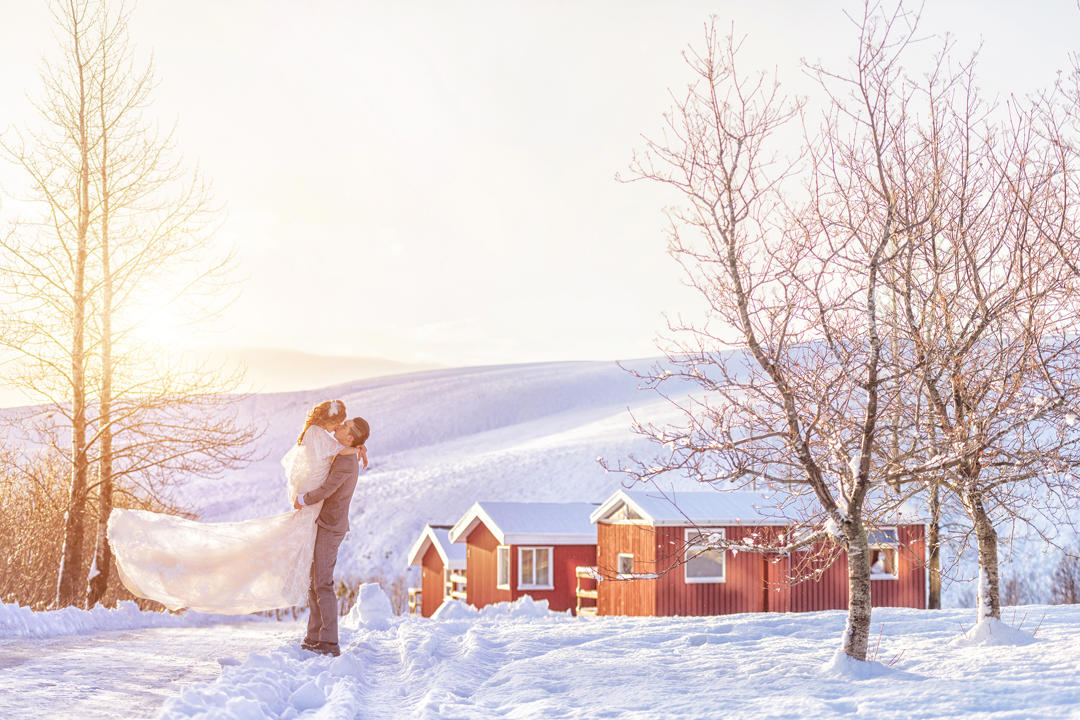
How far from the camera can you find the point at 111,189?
59.7 feet

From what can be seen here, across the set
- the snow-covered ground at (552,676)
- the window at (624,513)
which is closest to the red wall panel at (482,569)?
the window at (624,513)

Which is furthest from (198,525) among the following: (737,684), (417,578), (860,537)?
(417,578)

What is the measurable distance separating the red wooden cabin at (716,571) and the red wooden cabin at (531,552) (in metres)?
3.89

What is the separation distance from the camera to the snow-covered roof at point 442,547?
38719 mm

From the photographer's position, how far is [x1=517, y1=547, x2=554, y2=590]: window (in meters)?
32.3

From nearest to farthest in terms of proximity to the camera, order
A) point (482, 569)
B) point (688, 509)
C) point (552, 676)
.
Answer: point (552, 676) → point (688, 509) → point (482, 569)

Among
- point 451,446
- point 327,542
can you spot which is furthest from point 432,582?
point 451,446

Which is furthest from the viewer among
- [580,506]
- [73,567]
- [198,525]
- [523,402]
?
[523,402]

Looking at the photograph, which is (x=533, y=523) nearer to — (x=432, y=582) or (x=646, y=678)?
(x=432, y=582)

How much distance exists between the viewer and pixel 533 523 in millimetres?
32656

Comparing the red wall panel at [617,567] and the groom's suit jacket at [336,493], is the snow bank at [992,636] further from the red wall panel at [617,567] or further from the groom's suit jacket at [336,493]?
the red wall panel at [617,567]

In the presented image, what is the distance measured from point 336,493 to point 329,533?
36 centimetres

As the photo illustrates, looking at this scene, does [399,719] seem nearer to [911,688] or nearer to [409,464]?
[911,688]

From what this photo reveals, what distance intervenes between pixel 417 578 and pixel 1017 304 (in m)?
51.1
